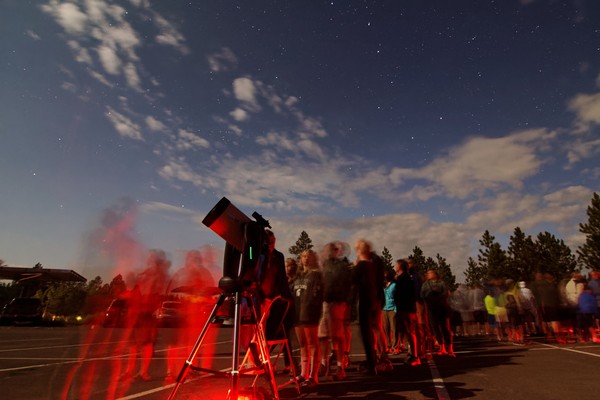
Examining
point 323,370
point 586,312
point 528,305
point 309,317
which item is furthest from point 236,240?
point 586,312

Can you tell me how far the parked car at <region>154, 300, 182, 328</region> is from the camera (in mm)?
21781

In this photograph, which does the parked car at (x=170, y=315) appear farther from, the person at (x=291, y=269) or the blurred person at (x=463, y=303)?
the person at (x=291, y=269)

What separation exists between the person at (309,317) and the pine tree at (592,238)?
57423mm

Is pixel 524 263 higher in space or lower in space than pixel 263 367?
higher

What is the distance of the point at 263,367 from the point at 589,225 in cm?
6315

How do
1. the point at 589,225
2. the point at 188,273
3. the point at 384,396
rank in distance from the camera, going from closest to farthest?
the point at 384,396 → the point at 188,273 → the point at 589,225

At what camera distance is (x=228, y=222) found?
10.0 feet

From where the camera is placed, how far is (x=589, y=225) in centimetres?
5100

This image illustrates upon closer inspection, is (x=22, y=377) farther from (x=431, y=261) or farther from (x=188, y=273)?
(x=431, y=261)

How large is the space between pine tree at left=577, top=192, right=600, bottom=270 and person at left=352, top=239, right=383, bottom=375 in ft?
185

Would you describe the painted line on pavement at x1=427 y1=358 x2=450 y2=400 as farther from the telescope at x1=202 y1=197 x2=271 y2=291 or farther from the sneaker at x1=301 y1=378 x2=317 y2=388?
the telescope at x1=202 y1=197 x2=271 y2=291

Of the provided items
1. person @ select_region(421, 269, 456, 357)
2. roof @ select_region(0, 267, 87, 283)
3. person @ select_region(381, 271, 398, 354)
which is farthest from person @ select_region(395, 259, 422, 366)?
roof @ select_region(0, 267, 87, 283)

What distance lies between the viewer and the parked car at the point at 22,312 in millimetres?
22094

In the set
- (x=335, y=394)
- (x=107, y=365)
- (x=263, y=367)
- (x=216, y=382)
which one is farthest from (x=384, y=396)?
(x=107, y=365)
